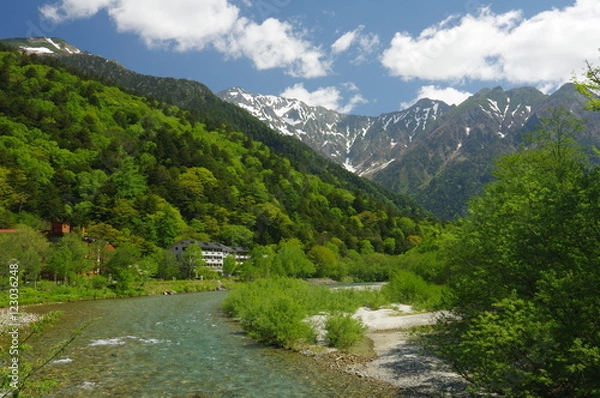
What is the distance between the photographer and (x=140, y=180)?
13375cm

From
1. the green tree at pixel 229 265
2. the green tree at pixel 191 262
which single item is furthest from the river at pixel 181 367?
the green tree at pixel 229 265

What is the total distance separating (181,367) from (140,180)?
12347cm

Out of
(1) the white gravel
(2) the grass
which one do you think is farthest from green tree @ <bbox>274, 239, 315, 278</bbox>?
(1) the white gravel

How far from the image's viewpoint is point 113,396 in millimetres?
15883

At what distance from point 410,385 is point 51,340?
22.8 metres

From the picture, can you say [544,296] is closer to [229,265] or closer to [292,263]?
[292,263]

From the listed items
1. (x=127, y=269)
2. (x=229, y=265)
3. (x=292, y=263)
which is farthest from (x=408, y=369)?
(x=229, y=265)

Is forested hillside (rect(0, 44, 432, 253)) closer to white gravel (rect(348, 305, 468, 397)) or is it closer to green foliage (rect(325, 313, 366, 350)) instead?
green foliage (rect(325, 313, 366, 350))

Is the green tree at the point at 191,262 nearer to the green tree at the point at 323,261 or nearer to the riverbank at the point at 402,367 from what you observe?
the green tree at the point at 323,261

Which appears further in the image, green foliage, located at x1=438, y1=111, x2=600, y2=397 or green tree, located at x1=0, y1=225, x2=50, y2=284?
green tree, located at x1=0, y1=225, x2=50, y2=284

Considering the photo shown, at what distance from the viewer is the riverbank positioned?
16406mm

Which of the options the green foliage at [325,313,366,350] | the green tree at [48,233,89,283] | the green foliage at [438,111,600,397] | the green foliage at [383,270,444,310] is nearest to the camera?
the green foliage at [438,111,600,397]

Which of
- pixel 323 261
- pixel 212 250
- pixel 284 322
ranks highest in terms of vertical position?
pixel 284 322

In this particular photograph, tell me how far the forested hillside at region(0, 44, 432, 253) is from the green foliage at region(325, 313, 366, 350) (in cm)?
8215
